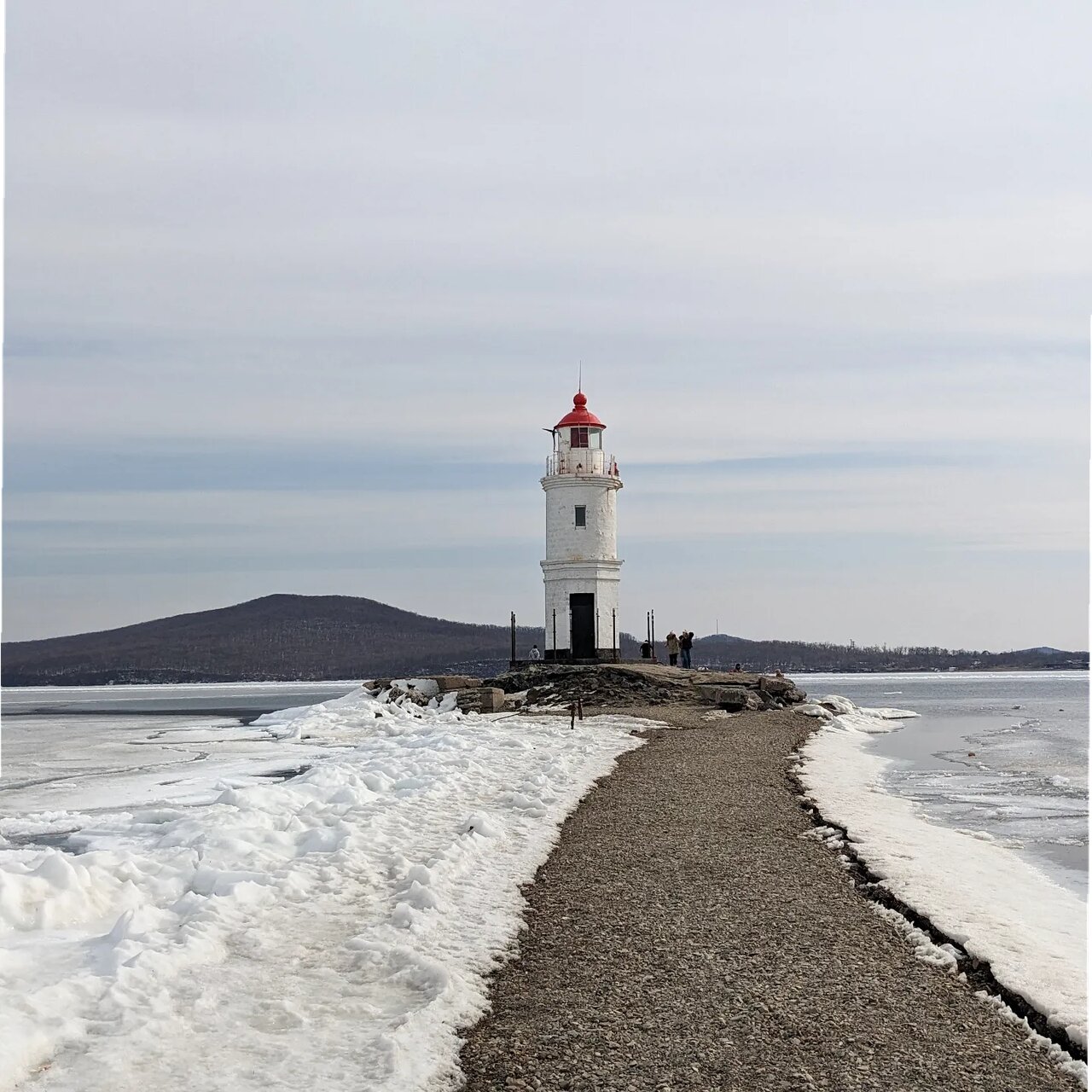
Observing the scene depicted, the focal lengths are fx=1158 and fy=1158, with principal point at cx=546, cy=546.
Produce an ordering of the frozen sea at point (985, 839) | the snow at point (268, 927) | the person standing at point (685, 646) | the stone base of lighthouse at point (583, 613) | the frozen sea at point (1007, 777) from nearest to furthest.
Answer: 1. the snow at point (268, 927)
2. the frozen sea at point (985, 839)
3. the frozen sea at point (1007, 777)
4. the stone base of lighthouse at point (583, 613)
5. the person standing at point (685, 646)

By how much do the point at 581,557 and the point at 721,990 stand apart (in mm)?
31175

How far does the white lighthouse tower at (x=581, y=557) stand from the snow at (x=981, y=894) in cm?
2139

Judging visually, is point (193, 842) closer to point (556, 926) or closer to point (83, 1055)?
point (556, 926)

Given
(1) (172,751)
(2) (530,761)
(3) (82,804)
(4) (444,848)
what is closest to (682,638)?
(1) (172,751)

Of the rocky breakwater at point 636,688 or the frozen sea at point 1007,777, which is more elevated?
the rocky breakwater at point 636,688

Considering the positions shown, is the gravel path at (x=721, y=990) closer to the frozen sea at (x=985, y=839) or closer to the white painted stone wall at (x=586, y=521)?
the frozen sea at (x=985, y=839)

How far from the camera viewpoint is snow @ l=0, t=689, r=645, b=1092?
507 centimetres

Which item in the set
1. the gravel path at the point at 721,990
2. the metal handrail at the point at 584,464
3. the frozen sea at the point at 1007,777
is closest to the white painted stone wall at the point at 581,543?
the metal handrail at the point at 584,464

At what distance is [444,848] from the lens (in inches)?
377

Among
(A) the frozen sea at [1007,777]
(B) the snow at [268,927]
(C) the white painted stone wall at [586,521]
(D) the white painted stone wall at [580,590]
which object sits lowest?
(A) the frozen sea at [1007,777]

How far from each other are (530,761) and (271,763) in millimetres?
6269

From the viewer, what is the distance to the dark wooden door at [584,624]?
3684cm

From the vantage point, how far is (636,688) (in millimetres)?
31359

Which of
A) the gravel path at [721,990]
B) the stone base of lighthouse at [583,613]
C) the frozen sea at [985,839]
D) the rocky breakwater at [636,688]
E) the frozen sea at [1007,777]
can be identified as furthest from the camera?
the stone base of lighthouse at [583,613]
